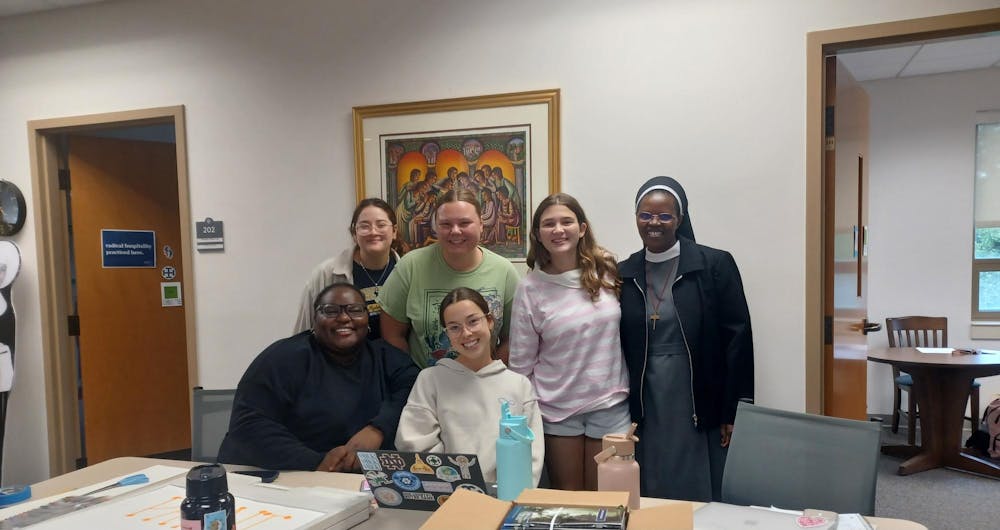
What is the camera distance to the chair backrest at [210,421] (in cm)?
222

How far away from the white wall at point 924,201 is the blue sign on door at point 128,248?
16.8 feet

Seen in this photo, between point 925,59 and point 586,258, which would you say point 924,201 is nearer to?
point 925,59

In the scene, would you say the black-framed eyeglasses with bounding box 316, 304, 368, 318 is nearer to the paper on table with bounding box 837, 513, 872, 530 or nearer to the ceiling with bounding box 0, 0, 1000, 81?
the paper on table with bounding box 837, 513, 872, 530

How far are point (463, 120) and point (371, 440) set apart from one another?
4.65ft

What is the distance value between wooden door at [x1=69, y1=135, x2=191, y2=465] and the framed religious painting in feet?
6.13

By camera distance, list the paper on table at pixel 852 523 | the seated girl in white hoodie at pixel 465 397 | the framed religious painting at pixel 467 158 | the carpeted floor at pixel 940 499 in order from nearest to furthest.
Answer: the paper on table at pixel 852 523
the seated girl in white hoodie at pixel 465 397
the framed religious painting at pixel 467 158
the carpeted floor at pixel 940 499

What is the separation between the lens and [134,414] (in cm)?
389

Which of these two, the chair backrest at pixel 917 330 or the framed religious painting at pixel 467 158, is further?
the chair backrest at pixel 917 330

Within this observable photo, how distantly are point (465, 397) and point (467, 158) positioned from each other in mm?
1218

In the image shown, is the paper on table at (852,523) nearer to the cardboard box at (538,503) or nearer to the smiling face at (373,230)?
the cardboard box at (538,503)

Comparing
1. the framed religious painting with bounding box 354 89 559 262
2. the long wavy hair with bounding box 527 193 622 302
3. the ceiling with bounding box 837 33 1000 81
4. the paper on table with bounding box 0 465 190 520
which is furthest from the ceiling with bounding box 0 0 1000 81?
the paper on table with bounding box 0 465 190 520

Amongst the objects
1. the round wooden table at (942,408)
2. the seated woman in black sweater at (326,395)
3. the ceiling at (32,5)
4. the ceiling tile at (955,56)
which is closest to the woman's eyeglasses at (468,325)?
the seated woman in black sweater at (326,395)

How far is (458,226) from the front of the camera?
7.25ft

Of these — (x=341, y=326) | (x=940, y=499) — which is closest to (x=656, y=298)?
(x=341, y=326)
